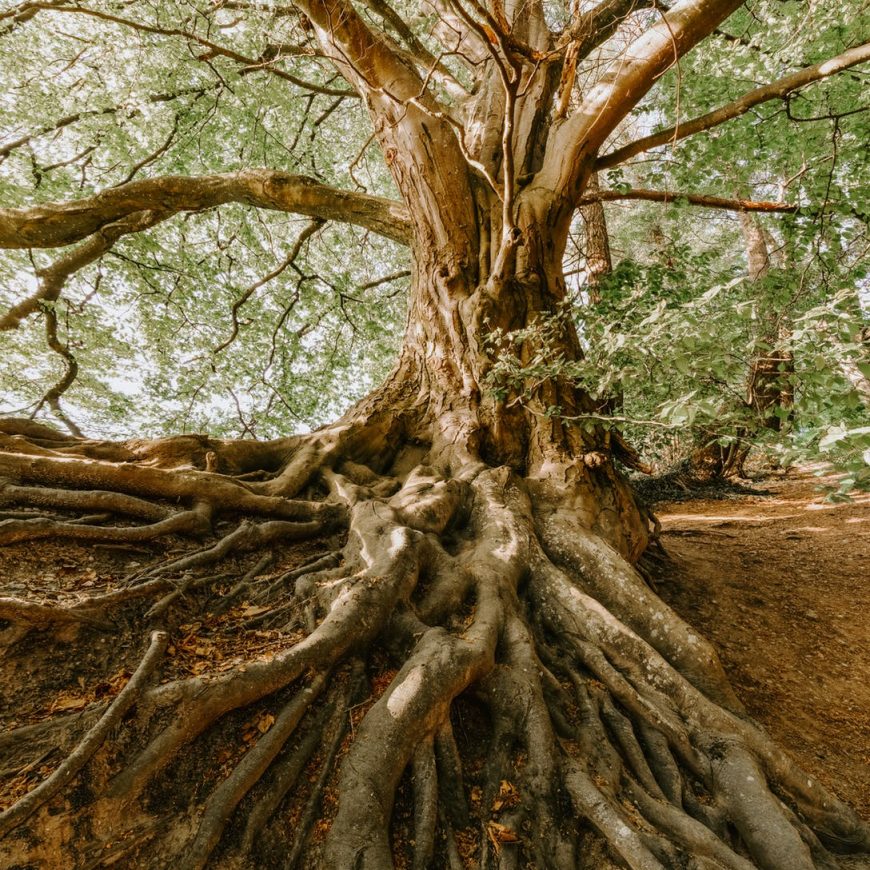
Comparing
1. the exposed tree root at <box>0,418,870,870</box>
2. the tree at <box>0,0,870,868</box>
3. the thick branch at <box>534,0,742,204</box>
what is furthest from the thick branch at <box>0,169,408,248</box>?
the exposed tree root at <box>0,418,870,870</box>

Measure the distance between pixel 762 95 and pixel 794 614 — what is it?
15.0 feet

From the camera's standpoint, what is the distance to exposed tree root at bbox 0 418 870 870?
58.8 inches

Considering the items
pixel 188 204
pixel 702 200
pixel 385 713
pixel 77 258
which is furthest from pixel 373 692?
pixel 77 258

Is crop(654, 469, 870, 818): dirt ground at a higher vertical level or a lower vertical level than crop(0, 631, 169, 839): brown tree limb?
lower

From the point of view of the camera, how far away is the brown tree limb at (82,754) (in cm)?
124

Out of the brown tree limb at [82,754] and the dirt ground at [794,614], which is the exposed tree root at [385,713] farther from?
the dirt ground at [794,614]

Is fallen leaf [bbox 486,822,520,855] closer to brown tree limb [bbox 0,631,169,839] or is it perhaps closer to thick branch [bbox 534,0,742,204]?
brown tree limb [bbox 0,631,169,839]

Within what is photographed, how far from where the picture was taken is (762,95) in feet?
12.5

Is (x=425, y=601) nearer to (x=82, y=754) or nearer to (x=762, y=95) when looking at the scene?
(x=82, y=754)

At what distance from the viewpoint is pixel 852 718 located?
2.96m

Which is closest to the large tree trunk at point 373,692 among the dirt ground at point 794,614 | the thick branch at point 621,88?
the dirt ground at point 794,614

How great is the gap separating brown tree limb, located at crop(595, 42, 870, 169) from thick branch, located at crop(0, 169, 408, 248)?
7.96 feet

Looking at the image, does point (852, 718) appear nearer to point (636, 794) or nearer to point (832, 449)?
point (636, 794)

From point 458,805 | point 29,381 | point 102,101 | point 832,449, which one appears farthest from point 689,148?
point 29,381
